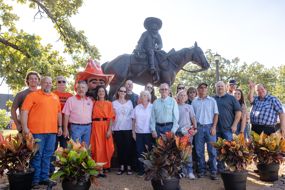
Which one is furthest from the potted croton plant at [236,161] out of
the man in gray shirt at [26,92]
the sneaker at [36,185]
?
the man in gray shirt at [26,92]

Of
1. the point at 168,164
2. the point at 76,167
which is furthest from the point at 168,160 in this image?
the point at 76,167

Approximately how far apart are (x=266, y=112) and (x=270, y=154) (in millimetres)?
1117

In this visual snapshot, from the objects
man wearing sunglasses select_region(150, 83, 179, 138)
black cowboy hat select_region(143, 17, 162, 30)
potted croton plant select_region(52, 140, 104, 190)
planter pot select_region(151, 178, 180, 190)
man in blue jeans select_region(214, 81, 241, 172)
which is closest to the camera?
potted croton plant select_region(52, 140, 104, 190)

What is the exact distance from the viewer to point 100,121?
5.70 meters

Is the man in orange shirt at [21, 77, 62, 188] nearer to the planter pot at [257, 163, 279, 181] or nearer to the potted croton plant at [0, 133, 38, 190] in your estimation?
the potted croton plant at [0, 133, 38, 190]

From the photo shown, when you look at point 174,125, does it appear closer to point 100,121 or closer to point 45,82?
point 100,121

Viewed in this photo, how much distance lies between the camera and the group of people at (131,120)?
508 centimetres

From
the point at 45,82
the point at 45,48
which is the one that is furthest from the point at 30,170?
the point at 45,48

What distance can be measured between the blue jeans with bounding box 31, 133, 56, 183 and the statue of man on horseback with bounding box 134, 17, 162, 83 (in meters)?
4.30

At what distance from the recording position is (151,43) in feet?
28.8

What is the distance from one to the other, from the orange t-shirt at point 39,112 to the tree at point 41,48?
7438mm

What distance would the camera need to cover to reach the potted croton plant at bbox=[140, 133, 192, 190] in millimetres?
4336

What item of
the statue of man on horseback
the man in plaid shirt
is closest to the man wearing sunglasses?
the man in plaid shirt

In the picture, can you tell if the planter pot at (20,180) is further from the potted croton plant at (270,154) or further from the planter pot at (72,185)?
the potted croton plant at (270,154)
